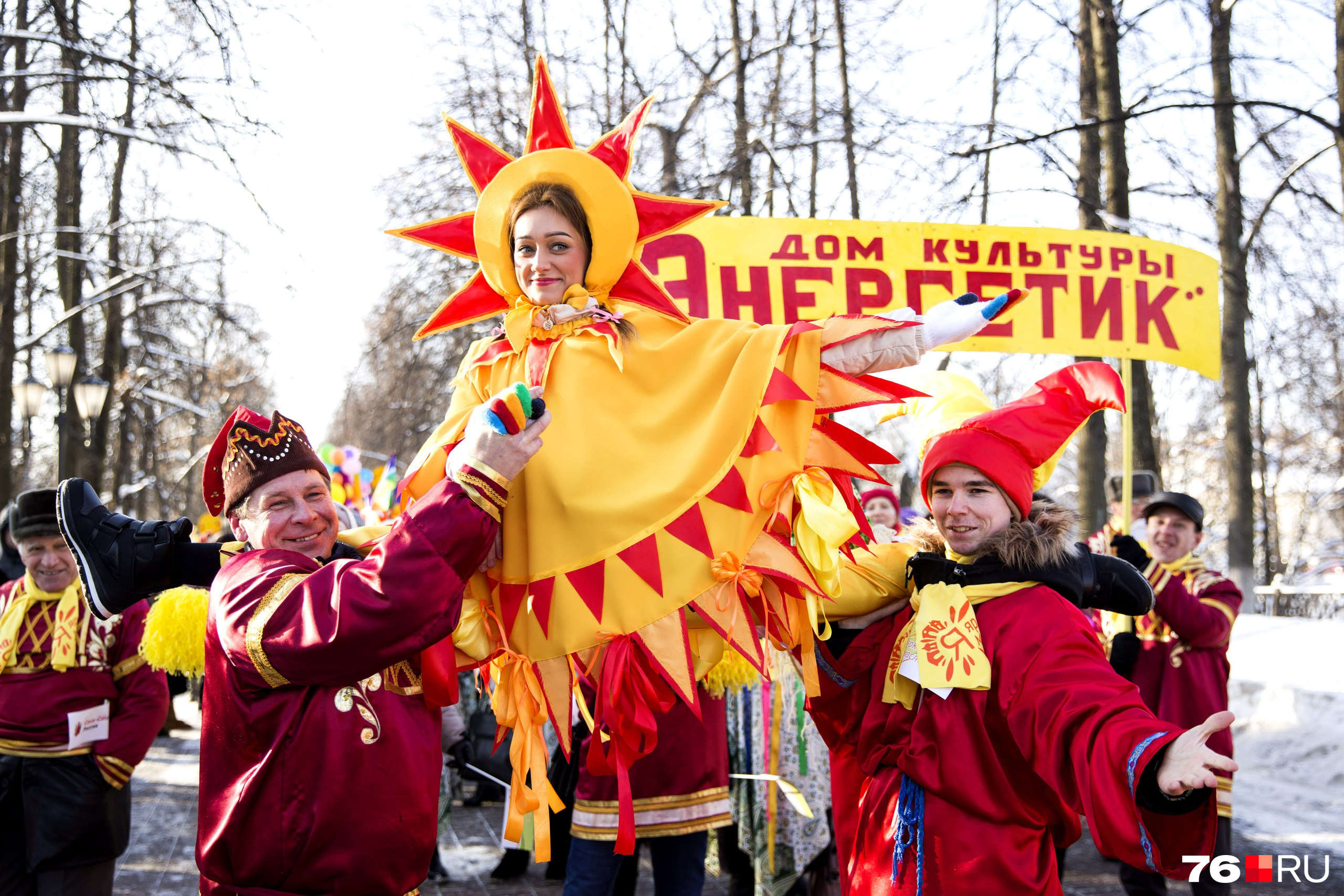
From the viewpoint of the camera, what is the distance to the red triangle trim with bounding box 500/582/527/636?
89.6 inches

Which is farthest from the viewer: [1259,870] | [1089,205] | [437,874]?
[1089,205]

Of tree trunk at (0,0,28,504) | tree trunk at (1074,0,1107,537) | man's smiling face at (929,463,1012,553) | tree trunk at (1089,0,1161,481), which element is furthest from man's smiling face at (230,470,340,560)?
tree trunk at (0,0,28,504)

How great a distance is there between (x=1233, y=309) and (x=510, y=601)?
11.9 m

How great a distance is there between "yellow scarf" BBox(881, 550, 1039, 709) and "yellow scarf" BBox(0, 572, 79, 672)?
128 inches

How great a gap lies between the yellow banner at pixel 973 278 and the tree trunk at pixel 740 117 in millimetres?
5979

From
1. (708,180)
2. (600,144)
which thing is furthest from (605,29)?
(600,144)

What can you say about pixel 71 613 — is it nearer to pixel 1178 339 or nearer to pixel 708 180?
pixel 1178 339

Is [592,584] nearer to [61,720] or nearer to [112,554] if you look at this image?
[112,554]

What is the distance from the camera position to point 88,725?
4.14 m

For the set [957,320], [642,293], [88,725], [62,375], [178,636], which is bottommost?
[88,725]

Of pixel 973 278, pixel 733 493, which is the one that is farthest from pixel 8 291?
pixel 733 493

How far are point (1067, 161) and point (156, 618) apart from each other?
10965 millimetres

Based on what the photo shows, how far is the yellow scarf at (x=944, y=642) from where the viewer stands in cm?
250

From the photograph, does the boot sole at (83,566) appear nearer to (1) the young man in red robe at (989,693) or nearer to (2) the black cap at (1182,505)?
(1) the young man in red robe at (989,693)
